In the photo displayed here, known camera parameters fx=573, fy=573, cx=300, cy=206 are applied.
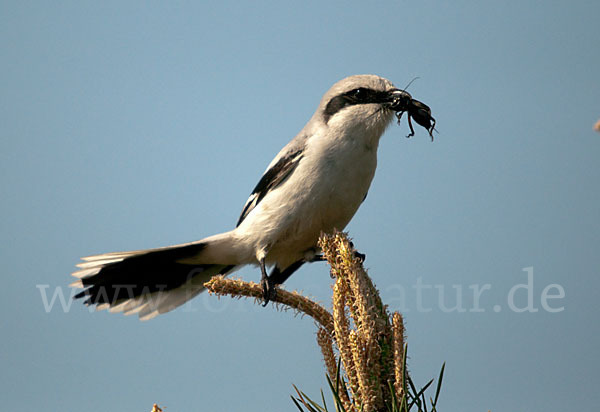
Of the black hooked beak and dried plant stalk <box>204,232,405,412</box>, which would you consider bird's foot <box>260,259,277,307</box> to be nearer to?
dried plant stalk <box>204,232,405,412</box>

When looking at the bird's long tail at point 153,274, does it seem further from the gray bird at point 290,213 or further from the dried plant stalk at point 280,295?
the dried plant stalk at point 280,295

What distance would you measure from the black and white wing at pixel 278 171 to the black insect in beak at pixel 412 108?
2.13 feet

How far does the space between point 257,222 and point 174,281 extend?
77 cm

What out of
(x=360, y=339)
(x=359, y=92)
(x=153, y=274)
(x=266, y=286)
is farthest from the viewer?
(x=153, y=274)

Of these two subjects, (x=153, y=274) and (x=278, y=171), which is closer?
(x=278, y=171)

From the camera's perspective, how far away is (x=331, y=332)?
2102mm

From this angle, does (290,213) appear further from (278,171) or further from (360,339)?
(360,339)

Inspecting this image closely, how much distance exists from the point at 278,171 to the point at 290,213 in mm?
419

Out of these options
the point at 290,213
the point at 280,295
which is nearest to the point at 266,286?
the point at 290,213

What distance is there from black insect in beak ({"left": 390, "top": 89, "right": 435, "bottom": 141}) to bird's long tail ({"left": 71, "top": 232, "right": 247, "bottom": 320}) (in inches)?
54.3

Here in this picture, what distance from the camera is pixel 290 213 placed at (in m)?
3.44

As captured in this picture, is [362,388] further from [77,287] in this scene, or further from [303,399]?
[77,287]

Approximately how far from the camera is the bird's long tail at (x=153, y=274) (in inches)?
141

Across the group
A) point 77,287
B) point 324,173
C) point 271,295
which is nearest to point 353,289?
point 271,295
